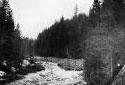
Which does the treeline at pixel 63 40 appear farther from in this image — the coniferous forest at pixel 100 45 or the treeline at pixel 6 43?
the treeline at pixel 6 43

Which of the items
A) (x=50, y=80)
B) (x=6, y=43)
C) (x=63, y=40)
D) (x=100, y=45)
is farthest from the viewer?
(x=63, y=40)

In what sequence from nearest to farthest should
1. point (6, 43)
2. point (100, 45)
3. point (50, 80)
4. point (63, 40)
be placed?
1. point (100, 45)
2. point (50, 80)
3. point (6, 43)
4. point (63, 40)

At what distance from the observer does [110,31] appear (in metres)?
25.1

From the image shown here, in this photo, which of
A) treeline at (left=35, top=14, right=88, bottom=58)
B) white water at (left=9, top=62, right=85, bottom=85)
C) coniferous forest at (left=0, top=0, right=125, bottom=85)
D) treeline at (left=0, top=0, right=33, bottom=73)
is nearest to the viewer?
coniferous forest at (left=0, top=0, right=125, bottom=85)

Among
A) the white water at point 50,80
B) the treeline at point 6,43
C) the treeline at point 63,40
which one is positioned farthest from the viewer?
the treeline at point 63,40

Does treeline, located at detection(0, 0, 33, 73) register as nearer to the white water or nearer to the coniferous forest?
the coniferous forest

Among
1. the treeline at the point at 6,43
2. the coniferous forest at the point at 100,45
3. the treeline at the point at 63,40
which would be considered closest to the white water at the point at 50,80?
the coniferous forest at the point at 100,45

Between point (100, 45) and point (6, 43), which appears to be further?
point (6, 43)

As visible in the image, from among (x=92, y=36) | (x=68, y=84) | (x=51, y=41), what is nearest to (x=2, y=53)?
(x=68, y=84)

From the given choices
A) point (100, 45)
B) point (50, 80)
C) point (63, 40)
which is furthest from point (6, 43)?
point (63, 40)

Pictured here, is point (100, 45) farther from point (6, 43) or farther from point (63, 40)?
point (63, 40)

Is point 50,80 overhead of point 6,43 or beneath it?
beneath

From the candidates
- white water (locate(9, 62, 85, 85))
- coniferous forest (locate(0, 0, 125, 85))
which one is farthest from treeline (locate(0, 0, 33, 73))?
white water (locate(9, 62, 85, 85))

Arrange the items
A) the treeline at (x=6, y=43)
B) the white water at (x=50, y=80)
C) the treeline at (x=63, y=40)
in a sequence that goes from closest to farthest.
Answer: the white water at (x=50, y=80)
the treeline at (x=6, y=43)
the treeline at (x=63, y=40)
